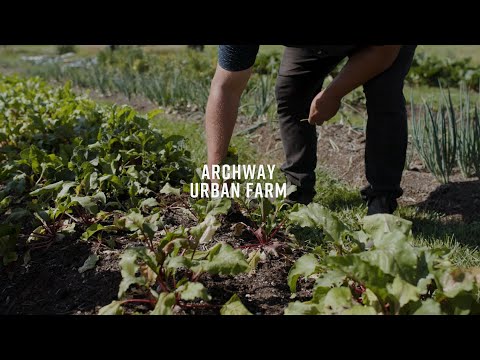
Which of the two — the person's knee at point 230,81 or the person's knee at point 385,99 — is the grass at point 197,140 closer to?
the person's knee at point 230,81

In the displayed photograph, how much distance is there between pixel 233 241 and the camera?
2.17 metres

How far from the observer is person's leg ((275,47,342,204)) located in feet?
8.58

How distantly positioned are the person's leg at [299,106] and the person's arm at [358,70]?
29cm

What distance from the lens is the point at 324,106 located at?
7.66 ft

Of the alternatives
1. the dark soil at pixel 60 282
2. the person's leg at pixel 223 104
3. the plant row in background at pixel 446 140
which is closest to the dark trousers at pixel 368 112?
the person's leg at pixel 223 104

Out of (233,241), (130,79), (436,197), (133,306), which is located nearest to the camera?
(133,306)

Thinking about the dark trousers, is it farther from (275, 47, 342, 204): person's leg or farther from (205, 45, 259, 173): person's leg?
(205, 45, 259, 173): person's leg

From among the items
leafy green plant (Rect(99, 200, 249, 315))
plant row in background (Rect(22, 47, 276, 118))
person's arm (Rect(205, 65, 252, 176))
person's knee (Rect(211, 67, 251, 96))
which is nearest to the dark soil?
leafy green plant (Rect(99, 200, 249, 315))

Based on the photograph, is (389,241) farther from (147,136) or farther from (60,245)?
(147,136)

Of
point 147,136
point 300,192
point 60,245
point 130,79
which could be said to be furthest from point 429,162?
point 130,79

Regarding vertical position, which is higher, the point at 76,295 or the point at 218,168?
the point at 218,168

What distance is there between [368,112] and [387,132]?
5.1 inches
